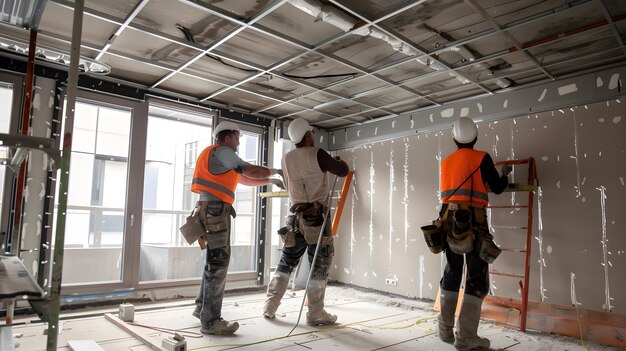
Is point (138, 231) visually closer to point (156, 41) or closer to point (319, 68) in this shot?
point (156, 41)

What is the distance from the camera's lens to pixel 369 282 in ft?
16.6

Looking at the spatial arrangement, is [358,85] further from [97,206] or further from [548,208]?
[97,206]

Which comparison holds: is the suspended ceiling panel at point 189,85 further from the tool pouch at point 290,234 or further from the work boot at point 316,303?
the work boot at point 316,303

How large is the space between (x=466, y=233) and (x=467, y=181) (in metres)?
0.38

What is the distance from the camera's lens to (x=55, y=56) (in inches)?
135

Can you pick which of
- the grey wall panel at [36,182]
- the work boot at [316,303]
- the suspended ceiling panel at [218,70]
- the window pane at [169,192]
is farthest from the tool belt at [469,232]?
the window pane at [169,192]

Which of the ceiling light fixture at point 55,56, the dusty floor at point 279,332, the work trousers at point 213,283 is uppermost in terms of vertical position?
the ceiling light fixture at point 55,56

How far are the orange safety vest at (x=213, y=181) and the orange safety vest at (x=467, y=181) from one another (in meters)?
1.66

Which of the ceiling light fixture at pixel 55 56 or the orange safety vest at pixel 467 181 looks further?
the ceiling light fixture at pixel 55 56

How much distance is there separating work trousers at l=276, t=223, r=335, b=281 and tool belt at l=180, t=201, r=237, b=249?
0.66 metres

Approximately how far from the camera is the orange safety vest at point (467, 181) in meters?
2.86

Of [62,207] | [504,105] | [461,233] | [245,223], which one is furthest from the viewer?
[245,223]

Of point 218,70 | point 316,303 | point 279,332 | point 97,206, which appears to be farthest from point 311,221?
point 97,206

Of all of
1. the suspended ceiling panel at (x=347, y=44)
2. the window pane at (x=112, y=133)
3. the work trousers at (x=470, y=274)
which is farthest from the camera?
the window pane at (x=112, y=133)
